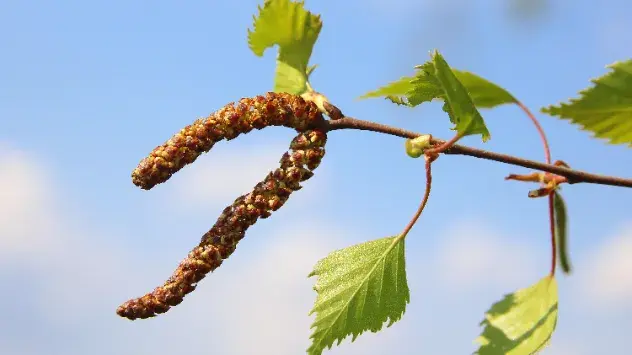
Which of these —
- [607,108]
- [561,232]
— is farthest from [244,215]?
[607,108]

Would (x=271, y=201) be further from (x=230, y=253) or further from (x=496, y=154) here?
(x=496, y=154)

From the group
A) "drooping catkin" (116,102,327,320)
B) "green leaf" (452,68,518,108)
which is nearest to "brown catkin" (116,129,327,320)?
"drooping catkin" (116,102,327,320)

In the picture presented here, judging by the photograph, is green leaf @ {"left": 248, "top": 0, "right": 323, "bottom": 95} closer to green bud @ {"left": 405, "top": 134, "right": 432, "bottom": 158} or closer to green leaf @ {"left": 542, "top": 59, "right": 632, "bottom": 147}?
green bud @ {"left": 405, "top": 134, "right": 432, "bottom": 158}

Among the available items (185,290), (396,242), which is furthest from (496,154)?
(185,290)

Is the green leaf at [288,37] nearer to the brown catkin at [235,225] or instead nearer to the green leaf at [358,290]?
the brown catkin at [235,225]

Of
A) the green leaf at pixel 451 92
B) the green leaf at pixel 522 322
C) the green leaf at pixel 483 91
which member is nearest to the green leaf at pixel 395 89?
the green leaf at pixel 451 92

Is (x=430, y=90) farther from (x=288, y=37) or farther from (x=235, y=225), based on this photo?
(x=235, y=225)
